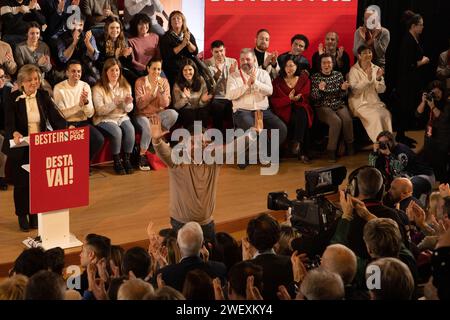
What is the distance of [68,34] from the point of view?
26.7ft

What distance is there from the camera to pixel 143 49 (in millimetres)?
8445

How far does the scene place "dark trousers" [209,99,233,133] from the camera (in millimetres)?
8664

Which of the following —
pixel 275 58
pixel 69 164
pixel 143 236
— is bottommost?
pixel 143 236

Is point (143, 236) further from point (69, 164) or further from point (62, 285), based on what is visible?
point (62, 285)

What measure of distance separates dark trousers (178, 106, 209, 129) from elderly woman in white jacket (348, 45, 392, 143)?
1.46 m

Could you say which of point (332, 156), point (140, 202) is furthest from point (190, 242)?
point (332, 156)

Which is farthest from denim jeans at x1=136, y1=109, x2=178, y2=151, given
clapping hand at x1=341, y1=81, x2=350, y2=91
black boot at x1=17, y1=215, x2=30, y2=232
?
black boot at x1=17, y1=215, x2=30, y2=232

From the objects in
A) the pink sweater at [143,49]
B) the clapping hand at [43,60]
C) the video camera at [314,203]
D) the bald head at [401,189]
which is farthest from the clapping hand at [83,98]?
the bald head at [401,189]

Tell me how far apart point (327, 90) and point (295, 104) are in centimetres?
34

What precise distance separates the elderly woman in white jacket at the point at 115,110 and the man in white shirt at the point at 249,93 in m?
0.98

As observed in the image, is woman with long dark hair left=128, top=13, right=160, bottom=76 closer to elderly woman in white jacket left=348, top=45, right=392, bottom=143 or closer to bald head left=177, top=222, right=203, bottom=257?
elderly woman in white jacket left=348, top=45, right=392, bottom=143

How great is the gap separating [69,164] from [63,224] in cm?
42

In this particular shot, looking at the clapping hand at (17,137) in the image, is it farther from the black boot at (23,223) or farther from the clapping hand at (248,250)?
the clapping hand at (248,250)
